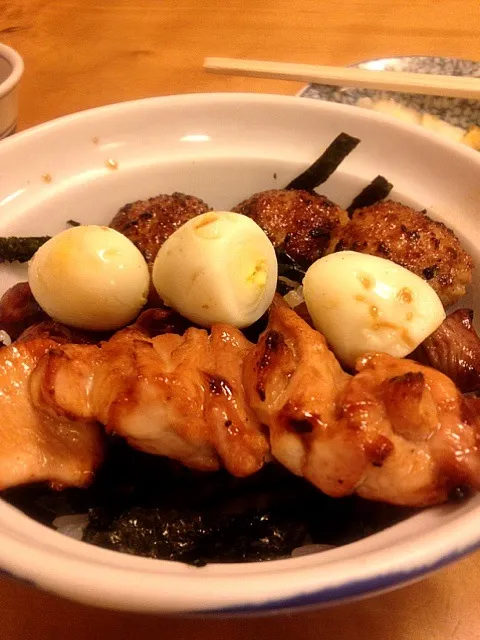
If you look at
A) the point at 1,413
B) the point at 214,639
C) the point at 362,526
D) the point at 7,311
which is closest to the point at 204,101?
the point at 7,311

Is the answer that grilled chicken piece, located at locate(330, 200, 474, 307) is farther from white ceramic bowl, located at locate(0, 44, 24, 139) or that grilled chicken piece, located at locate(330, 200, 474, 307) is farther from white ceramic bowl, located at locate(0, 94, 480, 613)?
white ceramic bowl, located at locate(0, 44, 24, 139)

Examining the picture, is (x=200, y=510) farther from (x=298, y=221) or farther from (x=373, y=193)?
(x=373, y=193)

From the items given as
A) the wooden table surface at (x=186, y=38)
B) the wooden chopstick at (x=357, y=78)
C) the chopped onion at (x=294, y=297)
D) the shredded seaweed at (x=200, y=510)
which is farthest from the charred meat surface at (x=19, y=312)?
the wooden table surface at (x=186, y=38)

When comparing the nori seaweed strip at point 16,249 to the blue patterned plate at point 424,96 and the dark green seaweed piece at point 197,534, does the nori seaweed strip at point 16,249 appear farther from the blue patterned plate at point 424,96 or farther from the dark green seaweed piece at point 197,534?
the blue patterned plate at point 424,96

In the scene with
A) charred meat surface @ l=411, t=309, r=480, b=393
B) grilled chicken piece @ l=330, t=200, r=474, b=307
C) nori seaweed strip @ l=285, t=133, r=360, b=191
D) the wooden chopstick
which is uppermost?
the wooden chopstick

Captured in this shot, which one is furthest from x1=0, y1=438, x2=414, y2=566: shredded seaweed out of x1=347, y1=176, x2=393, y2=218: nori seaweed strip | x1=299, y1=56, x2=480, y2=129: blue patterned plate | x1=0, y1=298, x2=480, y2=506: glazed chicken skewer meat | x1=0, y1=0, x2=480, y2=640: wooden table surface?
x1=0, y1=0, x2=480, y2=640: wooden table surface

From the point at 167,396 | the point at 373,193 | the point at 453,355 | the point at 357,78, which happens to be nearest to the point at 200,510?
the point at 167,396

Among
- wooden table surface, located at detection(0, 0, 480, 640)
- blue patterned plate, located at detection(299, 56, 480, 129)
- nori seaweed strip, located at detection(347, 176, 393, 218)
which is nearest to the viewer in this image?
nori seaweed strip, located at detection(347, 176, 393, 218)
